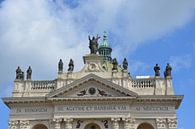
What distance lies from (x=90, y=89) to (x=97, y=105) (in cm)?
161

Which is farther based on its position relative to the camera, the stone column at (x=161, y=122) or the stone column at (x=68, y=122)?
the stone column at (x=161, y=122)

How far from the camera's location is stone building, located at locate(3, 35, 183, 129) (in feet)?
136

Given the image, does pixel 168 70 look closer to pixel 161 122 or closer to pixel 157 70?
pixel 157 70

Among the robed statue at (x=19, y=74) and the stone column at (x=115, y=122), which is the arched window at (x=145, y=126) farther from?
the robed statue at (x=19, y=74)

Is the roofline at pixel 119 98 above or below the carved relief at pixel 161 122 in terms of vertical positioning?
above

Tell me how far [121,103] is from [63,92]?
5417 millimetres

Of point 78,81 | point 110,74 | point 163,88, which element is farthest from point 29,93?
point 163,88

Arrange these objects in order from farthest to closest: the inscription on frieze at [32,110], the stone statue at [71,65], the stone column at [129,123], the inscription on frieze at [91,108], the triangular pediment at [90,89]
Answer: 1. the stone statue at [71,65]
2. the inscription on frieze at [32,110]
3. the triangular pediment at [90,89]
4. the inscription on frieze at [91,108]
5. the stone column at [129,123]

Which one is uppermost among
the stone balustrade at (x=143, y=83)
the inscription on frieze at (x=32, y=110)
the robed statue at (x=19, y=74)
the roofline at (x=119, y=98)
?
the robed statue at (x=19, y=74)

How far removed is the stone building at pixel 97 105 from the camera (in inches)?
1626

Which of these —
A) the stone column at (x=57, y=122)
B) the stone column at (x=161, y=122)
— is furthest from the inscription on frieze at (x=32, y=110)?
the stone column at (x=161, y=122)

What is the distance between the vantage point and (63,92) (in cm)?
4181

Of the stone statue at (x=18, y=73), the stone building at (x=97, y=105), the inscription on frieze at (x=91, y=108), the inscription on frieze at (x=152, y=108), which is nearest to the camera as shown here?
the stone building at (x=97, y=105)

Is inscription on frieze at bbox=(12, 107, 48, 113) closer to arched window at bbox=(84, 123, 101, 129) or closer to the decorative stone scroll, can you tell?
arched window at bbox=(84, 123, 101, 129)
